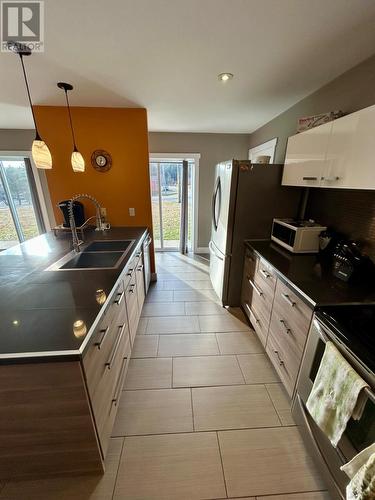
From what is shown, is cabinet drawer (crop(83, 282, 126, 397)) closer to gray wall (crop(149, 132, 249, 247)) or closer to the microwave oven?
the microwave oven

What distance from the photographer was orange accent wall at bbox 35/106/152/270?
7.77ft

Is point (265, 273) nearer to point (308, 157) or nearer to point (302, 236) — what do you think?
point (302, 236)

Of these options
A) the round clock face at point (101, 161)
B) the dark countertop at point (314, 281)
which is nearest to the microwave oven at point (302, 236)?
the dark countertop at point (314, 281)

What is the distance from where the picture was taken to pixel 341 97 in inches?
64.6

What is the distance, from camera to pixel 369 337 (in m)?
0.90

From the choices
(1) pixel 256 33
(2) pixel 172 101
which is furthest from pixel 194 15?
(2) pixel 172 101

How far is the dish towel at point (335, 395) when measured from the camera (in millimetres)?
780

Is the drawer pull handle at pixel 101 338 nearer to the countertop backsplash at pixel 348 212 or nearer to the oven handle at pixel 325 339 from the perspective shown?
the oven handle at pixel 325 339

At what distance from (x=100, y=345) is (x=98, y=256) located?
3.82 feet

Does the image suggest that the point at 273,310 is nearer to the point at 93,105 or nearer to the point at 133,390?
the point at 133,390

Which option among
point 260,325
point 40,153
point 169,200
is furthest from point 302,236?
point 169,200

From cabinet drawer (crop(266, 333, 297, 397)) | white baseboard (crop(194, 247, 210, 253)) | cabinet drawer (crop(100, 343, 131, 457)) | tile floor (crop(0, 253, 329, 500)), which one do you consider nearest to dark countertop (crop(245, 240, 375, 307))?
cabinet drawer (crop(266, 333, 297, 397))

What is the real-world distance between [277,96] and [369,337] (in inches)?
91.7

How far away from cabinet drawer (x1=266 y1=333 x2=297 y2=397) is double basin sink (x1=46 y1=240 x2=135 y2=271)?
1419mm
